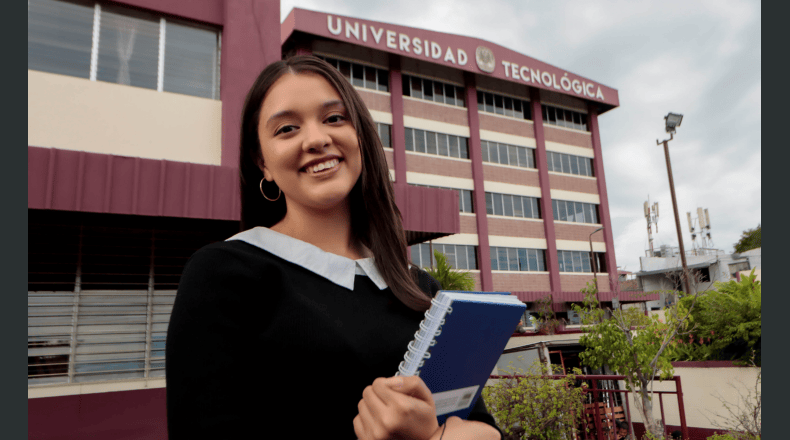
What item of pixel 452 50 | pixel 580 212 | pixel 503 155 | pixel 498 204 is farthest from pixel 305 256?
pixel 580 212

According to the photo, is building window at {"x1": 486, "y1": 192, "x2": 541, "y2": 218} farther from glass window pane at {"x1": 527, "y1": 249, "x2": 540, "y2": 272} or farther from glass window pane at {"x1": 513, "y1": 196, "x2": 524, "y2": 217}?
glass window pane at {"x1": 527, "y1": 249, "x2": 540, "y2": 272}

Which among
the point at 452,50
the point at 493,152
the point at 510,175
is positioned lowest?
the point at 510,175

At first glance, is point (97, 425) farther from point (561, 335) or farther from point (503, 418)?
point (561, 335)

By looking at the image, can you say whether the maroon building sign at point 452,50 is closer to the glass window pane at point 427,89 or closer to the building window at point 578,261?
the glass window pane at point 427,89

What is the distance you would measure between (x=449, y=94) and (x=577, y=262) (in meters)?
13.1

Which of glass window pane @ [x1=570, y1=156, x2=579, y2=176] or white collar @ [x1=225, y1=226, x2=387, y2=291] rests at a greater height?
glass window pane @ [x1=570, y1=156, x2=579, y2=176]

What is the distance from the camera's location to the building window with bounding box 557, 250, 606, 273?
30366 mm

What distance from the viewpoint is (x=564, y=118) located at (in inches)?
1288

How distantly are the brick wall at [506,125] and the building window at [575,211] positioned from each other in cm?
464

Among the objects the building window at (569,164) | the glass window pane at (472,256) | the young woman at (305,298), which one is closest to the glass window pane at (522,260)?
the glass window pane at (472,256)

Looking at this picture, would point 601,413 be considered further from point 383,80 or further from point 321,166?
point 383,80

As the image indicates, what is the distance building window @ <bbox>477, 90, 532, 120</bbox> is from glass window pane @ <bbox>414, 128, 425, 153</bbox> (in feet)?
15.7

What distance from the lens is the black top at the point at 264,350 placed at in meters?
1.02

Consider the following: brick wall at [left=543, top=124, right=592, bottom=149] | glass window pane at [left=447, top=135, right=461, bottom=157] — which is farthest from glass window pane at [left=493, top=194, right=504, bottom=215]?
brick wall at [left=543, top=124, right=592, bottom=149]
